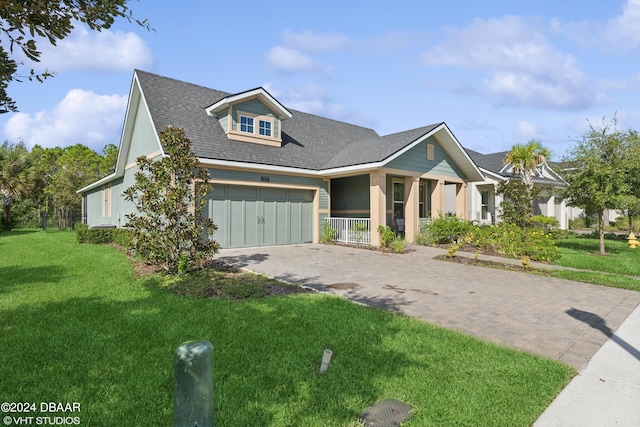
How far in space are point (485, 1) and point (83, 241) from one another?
Answer: 60.1 ft

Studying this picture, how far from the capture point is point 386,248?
13.7 meters

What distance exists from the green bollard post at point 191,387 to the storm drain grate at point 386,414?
1.61 meters

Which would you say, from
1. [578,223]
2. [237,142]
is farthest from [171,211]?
[578,223]

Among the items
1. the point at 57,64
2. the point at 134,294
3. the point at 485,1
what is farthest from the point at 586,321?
the point at 485,1

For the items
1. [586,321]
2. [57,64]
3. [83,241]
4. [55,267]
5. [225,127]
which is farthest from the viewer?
[83,241]

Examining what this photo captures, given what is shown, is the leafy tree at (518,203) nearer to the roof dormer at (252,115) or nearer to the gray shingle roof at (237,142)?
the gray shingle roof at (237,142)

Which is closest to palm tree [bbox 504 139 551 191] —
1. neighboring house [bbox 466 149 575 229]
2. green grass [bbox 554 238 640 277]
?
neighboring house [bbox 466 149 575 229]

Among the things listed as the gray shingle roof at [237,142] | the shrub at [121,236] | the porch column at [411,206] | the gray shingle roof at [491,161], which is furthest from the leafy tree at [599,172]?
the shrub at [121,236]

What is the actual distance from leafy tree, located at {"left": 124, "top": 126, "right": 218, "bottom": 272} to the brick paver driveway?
1927 millimetres

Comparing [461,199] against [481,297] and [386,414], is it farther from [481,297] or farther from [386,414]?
[386,414]

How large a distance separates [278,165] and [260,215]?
2251mm

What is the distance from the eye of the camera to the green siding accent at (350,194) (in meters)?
16.9

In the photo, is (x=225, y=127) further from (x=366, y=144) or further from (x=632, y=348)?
(x=632, y=348)

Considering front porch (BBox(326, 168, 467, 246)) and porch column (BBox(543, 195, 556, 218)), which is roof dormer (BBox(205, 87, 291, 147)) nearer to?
front porch (BBox(326, 168, 467, 246))
